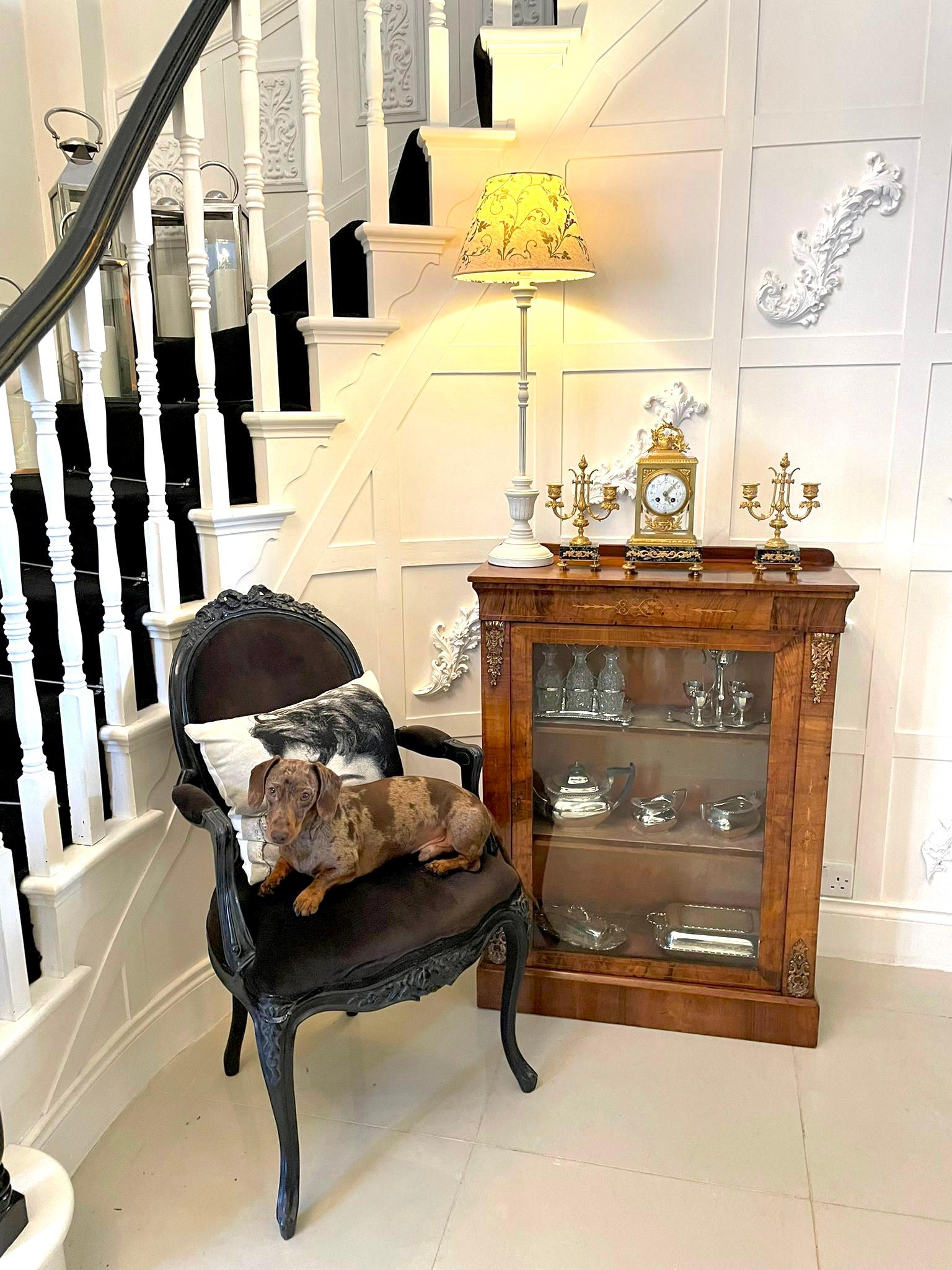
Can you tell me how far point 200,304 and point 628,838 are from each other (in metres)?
1.61

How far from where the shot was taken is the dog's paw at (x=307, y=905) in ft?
5.54

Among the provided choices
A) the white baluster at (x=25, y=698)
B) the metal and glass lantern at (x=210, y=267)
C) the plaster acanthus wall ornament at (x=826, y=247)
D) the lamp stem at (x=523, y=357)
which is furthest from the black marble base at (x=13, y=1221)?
the plaster acanthus wall ornament at (x=826, y=247)

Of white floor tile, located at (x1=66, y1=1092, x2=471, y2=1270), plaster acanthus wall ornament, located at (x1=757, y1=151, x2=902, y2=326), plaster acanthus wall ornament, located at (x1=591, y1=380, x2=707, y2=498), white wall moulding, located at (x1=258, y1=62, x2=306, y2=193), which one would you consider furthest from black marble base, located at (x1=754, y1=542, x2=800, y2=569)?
white wall moulding, located at (x1=258, y1=62, x2=306, y2=193)

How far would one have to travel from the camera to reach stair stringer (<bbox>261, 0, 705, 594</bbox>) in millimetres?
2191

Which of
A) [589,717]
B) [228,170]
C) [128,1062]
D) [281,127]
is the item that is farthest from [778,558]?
[281,127]

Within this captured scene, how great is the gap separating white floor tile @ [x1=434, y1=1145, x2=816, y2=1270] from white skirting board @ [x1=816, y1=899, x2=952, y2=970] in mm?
911

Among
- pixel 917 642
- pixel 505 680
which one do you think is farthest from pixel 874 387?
pixel 505 680

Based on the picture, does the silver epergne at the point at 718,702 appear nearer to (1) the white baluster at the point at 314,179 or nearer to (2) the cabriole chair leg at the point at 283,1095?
(2) the cabriole chair leg at the point at 283,1095

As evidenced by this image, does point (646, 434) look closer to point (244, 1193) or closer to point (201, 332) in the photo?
point (201, 332)

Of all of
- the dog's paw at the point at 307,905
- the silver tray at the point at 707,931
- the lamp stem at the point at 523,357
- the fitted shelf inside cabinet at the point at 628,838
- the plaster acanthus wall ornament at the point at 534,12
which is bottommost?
the silver tray at the point at 707,931

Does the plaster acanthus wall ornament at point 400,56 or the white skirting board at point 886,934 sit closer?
the white skirting board at point 886,934

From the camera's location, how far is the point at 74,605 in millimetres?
1774

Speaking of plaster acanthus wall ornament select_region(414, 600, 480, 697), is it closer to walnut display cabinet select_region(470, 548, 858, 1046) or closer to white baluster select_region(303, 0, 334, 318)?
walnut display cabinet select_region(470, 548, 858, 1046)

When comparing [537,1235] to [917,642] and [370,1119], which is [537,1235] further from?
[917,642]
